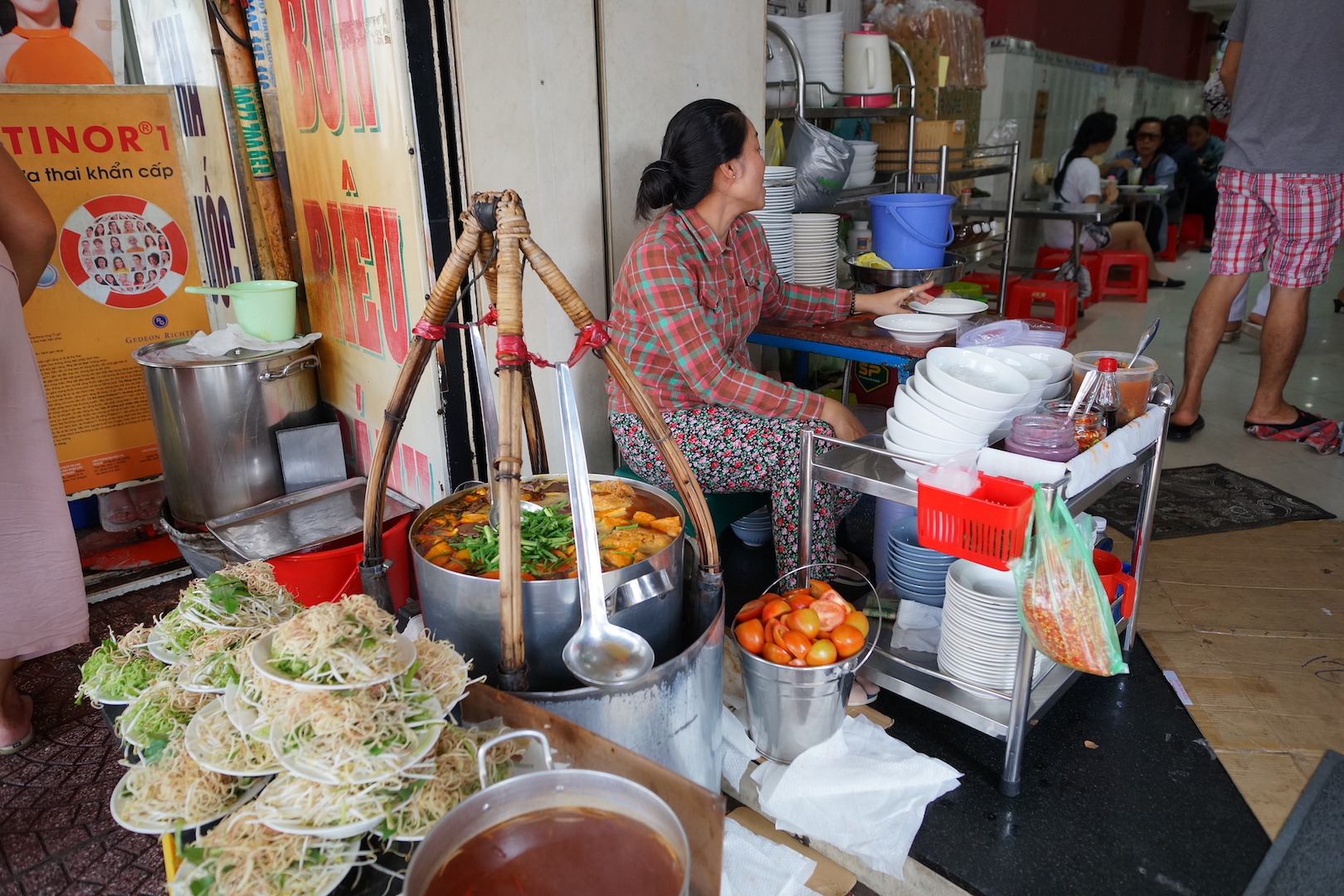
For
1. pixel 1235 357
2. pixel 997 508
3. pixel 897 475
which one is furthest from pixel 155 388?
pixel 1235 357

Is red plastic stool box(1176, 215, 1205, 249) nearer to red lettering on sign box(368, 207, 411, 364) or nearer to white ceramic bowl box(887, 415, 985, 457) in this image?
white ceramic bowl box(887, 415, 985, 457)

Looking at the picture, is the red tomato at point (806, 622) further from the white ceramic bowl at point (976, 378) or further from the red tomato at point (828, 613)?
the white ceramic bowl at point (976, 378)

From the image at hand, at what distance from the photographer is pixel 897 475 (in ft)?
6.85

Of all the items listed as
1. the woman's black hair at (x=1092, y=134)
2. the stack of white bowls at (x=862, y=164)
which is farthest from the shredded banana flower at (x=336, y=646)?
the woman's black hair at (x=1092, y=134)

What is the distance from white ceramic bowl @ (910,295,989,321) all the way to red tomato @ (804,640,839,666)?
4.82 feet

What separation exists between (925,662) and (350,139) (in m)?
2.39

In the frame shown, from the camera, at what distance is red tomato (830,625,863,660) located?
6.74 feet

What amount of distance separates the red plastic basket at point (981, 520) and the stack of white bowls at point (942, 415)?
15 cm

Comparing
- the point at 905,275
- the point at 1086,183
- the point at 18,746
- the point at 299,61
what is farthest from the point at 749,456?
the point at 1086,183

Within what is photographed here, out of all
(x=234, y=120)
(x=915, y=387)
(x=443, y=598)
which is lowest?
(x=443, y=598)

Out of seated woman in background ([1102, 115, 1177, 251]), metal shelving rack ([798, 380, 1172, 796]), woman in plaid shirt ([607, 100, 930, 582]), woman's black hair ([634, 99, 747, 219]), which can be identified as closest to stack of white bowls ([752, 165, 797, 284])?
woman in plaid shirt ([607, 100, 930, 582])

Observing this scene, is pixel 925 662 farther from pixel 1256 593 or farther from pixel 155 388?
pixel 155 388

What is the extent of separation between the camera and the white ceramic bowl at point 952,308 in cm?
300

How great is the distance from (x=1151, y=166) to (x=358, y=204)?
1011 cm
